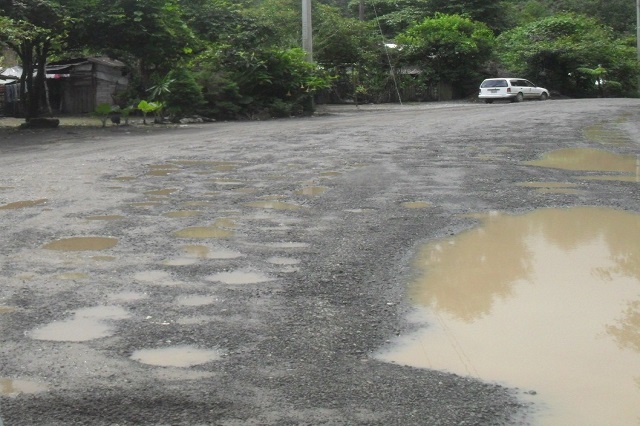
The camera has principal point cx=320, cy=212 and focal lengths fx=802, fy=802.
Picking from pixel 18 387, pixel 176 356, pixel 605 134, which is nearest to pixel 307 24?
pixel 605 134

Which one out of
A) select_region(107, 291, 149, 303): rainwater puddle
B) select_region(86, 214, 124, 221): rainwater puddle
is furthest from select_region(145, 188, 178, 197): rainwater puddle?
select_region(107, 291, 149, 303): rainwater puddle

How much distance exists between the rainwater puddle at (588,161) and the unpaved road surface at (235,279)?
1.79 ft

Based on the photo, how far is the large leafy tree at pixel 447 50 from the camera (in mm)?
45094

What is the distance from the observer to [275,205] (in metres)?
10.2

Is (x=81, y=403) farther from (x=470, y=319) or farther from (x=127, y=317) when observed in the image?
(x=470, y=319)

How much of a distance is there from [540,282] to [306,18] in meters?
24.8

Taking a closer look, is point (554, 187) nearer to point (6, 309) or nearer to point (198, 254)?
point (198, 254)

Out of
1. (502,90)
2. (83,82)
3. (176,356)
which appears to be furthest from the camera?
(502,90)

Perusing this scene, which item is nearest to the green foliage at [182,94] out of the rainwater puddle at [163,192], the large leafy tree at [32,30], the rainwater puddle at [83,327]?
the large leafy tree at [32,30]

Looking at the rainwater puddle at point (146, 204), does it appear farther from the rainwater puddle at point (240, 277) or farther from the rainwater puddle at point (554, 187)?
the rainwater puddle at point (554, 187)

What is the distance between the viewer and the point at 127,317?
5695mm

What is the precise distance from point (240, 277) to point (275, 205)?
→ 348 cm

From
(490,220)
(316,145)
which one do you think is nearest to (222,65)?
(316,145)

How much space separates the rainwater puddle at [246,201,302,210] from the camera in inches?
394
